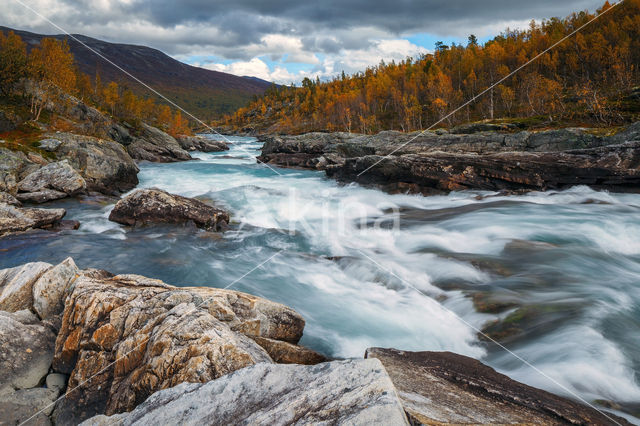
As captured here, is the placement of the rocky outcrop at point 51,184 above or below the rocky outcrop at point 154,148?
below

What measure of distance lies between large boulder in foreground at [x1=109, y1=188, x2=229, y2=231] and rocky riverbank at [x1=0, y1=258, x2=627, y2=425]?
7345mm

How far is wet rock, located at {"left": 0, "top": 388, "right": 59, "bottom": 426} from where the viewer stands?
12.8ft

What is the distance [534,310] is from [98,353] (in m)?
8.29

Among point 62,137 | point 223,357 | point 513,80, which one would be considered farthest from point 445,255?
point 513,80

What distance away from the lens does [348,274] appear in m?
10.1

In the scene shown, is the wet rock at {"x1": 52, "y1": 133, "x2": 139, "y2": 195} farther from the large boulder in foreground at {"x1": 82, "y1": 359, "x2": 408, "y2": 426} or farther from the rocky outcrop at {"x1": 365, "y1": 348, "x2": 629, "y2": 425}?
the rocky outcrop at {"x1": 365, "y1": 348, "x2": 629, "y2": 425}

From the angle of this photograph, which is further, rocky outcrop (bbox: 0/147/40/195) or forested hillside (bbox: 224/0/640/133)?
forested hillside (bbox: 224/0/640/133)

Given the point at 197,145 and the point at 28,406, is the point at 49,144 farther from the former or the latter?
the point at 197,145

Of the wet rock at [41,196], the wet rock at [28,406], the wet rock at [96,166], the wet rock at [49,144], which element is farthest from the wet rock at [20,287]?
the wet rock at [49,144]

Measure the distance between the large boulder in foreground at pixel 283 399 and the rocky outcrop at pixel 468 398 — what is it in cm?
36

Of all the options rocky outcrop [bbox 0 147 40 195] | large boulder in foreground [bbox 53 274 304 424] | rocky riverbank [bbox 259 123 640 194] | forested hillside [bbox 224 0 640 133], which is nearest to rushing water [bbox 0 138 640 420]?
rocky riverbank [bbox 259 123 640 194]

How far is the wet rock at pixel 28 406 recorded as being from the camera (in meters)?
3.89

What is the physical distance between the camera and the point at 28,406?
4.05m

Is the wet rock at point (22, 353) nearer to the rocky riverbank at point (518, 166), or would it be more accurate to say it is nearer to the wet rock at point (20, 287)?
the wet rock at point (20, 287)
